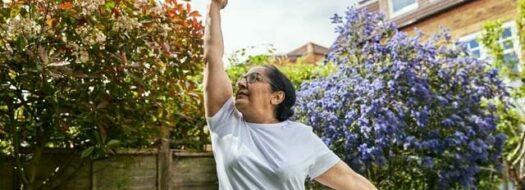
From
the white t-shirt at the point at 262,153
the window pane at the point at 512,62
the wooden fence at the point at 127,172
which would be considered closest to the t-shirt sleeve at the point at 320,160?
the white t-shirt at the point at 262,153

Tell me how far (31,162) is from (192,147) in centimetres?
149

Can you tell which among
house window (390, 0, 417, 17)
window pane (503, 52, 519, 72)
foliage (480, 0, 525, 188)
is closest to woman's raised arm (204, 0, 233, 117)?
foliage (480, 0, 525, 188)

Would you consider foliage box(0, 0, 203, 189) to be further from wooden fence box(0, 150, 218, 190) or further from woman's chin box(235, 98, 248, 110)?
woman's chin box(235, 98, 248, 110)

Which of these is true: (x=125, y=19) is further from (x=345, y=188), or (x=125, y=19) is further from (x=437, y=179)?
(x=437, y=179)

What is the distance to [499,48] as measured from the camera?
6.70m

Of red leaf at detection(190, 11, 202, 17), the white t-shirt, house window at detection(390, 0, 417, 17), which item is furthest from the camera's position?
house window at detection(390, 0, 417, 17)

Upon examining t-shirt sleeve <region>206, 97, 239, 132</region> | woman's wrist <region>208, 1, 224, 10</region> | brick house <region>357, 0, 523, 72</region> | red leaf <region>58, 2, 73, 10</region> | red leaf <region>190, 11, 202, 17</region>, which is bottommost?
t-shirt sleeve <region>206, 97, 239, 132</region>

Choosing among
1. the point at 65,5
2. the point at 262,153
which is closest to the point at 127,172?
the point at 65,5

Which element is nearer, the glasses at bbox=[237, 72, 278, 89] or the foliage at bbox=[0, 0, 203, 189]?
the glasses at bbox=[237, 72, 278, 89]

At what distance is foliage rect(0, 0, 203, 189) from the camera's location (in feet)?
8.95

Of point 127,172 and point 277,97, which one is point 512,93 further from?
point 277,97

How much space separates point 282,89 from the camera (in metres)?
1.93

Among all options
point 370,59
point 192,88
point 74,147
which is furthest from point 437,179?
point 74,147

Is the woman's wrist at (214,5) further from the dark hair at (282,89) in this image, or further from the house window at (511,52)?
the house window at (511,52)
